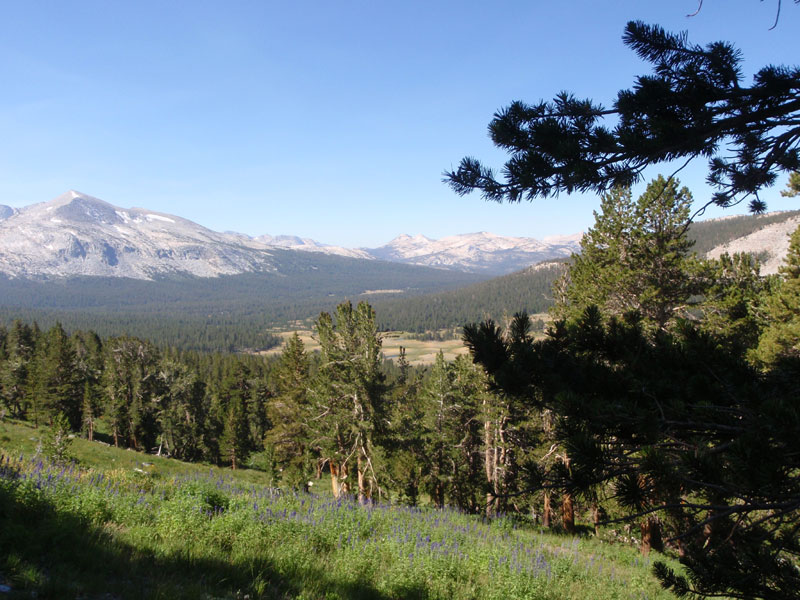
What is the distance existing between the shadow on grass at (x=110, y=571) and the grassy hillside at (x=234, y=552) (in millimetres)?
13

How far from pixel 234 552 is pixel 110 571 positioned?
1552 mm

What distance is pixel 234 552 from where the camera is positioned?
18.0 ft

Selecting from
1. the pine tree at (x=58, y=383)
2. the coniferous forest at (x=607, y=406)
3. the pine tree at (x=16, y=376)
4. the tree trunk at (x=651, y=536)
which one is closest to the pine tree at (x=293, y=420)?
the coniferous forest at (x=607, y=406)

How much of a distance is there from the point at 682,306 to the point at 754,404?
14.1 m

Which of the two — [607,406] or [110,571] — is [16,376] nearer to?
[110,571]

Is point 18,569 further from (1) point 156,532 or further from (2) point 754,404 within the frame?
(2) point 754,404

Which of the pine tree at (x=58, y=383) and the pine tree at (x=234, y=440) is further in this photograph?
the pine tree at (x=234, y=440)

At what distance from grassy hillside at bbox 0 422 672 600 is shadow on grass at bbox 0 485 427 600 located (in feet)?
0.04

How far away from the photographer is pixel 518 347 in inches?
176

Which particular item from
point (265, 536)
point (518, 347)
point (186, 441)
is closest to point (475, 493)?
point (265, 536)

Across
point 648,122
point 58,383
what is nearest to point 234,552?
point 648,122

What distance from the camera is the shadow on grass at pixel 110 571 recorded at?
3.77 meters

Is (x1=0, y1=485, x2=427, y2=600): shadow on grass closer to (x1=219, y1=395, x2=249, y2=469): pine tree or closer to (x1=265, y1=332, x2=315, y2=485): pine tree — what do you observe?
→ (x1=265, y1=332, x2=315, y2=485): pine tree

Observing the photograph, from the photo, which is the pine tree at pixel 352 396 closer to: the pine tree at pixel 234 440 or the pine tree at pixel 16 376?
the pine tree at pixel 234 440
